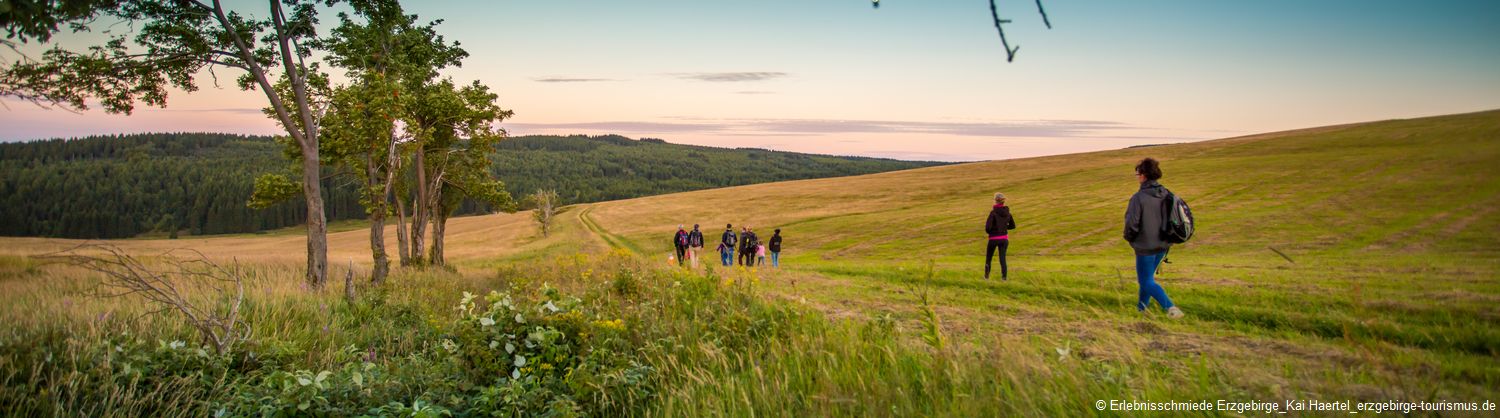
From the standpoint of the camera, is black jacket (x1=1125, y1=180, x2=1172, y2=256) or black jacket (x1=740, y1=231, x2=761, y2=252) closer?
black jacket (x1=1125, y1=180, x2=1172, y2=256)

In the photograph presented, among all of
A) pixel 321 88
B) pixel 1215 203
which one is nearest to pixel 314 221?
pixel 321 88

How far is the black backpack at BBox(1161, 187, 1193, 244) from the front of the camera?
7887 mm

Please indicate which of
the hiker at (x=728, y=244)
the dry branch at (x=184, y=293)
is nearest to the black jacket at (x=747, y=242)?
the hiker at (x=728, y=244)

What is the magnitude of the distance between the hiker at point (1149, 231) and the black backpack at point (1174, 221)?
44 millimetres

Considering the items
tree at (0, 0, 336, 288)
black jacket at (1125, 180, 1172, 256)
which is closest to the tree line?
tree at (0, 0, 336, 288)

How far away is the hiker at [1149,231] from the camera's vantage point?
26.3 feet

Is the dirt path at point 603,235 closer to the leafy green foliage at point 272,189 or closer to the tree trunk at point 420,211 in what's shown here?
the tree trunk at point 420,211

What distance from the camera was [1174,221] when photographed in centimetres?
788

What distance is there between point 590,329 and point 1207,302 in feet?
32.2

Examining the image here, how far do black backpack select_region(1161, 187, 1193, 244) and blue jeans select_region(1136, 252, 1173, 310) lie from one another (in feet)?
0.86

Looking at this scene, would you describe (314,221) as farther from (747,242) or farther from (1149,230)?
(1149,230)

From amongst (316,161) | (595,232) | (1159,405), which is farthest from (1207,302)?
(595,232)

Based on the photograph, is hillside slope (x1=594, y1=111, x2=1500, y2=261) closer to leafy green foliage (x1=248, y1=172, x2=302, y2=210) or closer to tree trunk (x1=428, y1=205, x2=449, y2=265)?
tree trunk (x1=428, y1=205, x2=449, y2=265)

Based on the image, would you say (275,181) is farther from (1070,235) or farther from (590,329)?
(1070,235)
